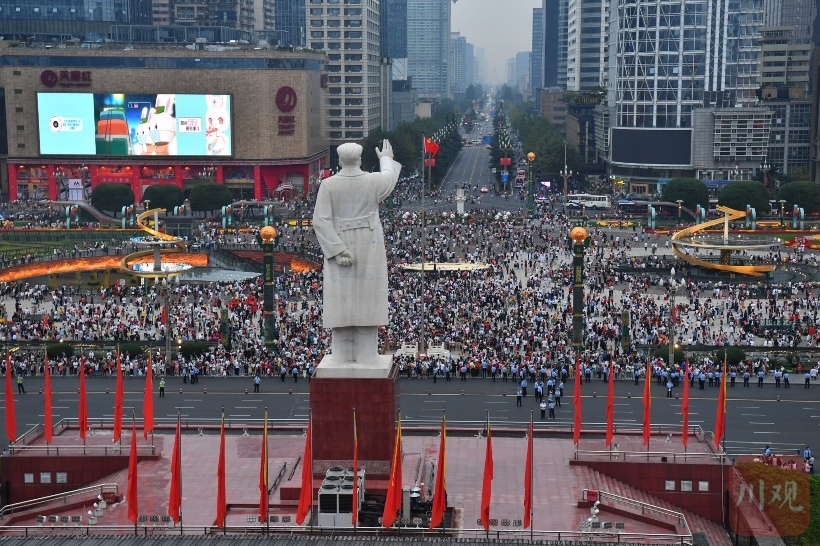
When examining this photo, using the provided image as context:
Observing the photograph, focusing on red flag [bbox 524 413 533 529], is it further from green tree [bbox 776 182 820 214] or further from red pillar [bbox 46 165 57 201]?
red pillar [bbox 46 165 57 201]

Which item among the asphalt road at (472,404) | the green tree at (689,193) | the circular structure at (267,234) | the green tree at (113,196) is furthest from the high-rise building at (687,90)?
the asphalt road at (472,404)

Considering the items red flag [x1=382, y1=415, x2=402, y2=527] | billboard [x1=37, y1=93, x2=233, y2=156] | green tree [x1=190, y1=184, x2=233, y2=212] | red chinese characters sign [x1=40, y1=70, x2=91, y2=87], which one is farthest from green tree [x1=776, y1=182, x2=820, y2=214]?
red flag [x1=382, y1=415, x2=402, y2=527]

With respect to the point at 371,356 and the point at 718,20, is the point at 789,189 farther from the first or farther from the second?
the point at 371,356

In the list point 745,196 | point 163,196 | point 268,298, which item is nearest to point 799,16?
point 745,196

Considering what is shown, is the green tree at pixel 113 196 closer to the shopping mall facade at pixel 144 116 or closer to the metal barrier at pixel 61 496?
the shopping mall facade at pixel 144 116

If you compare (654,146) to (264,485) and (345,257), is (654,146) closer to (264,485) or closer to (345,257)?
(345,257)
